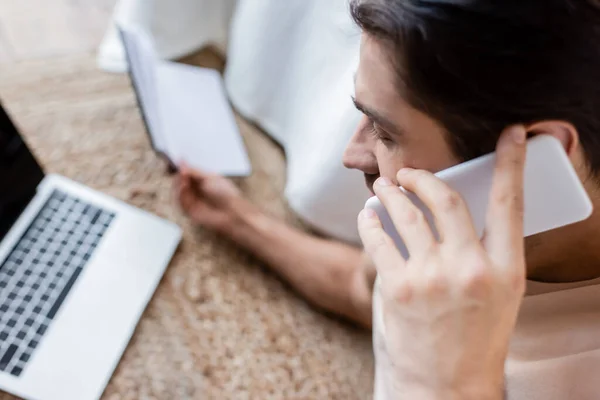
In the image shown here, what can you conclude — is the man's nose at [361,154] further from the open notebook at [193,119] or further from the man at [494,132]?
the open notebook at [193,119]

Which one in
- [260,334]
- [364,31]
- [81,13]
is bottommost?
[260,334]

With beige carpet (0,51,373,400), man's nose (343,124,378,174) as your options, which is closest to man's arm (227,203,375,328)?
beige carpet (0,51,373,400)

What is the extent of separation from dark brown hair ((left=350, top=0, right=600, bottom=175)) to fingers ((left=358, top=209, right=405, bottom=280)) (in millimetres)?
103

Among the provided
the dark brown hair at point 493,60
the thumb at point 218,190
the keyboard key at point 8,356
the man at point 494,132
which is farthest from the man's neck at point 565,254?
the keyboard key at point 8,356

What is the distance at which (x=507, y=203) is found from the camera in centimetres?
42

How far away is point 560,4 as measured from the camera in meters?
0.36

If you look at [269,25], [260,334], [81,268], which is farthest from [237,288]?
[269,25]

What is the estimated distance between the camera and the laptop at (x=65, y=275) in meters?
0.68

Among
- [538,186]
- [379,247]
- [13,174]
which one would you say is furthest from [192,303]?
[538,186]

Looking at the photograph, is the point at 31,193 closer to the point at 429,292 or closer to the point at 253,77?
the point at 253,77

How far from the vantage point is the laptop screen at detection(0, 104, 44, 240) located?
71 cm

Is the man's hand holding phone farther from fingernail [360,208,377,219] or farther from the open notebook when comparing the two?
the open notebook

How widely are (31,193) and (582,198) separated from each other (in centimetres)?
70

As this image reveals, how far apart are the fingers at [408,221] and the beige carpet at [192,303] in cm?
39
